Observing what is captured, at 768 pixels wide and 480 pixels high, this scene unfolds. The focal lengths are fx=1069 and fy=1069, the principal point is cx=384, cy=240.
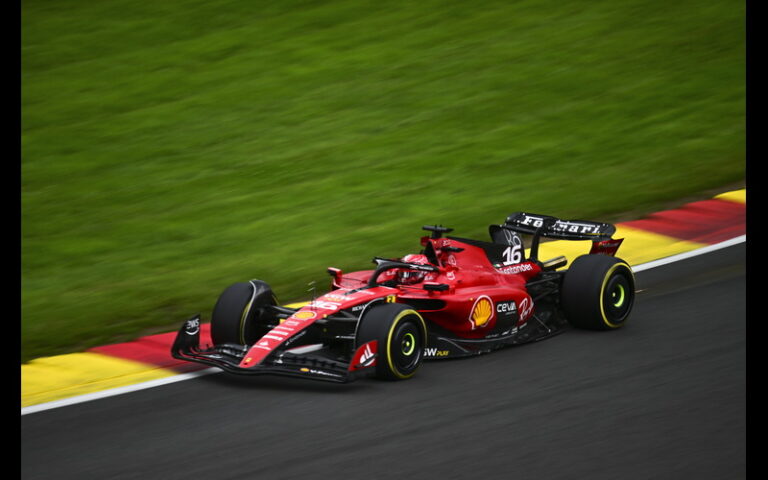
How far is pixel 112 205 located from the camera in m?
13.3

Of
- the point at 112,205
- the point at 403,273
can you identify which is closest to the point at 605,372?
the point at 403,273

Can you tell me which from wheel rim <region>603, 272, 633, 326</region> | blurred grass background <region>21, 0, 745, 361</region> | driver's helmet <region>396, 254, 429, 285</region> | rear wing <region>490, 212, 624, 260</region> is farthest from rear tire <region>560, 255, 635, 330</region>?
blurred grass background <region>21, 0, 745, 361</region>

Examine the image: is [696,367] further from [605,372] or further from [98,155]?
[98,155]

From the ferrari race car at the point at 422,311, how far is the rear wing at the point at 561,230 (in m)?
0.01

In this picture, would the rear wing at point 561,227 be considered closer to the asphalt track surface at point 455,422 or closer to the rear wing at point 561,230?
the rear wing at point 561,230

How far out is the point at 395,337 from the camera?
7664 millimetres

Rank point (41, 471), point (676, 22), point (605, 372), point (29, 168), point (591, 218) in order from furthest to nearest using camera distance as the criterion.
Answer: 1. point (676, 22)
2. point (29, 168)
3. point (591, 218)
4. point (605, 372)
5. point (41, 471)

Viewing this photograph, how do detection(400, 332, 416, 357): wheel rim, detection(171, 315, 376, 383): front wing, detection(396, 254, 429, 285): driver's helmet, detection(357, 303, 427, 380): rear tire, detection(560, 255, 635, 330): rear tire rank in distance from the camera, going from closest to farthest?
detection(171, 315, 376, 383): front wing
detection(357, 303, 427, 380): rear tire
detection(400, 332, 416, 357): wheel rim
detection(396, 254, 429, 285): driver's helmet
detection(560, 255, 635, 330): rear tire

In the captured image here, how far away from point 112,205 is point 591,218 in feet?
19.2

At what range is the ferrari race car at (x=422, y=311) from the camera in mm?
7719

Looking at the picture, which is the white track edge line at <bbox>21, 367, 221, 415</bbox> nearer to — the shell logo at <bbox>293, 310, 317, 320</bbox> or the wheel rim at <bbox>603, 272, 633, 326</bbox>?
the shell logo at <bbox>293, 310, 317, 320</bbox>

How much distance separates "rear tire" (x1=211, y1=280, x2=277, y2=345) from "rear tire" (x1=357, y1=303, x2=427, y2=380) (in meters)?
1.05

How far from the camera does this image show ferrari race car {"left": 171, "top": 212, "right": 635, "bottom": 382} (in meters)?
7.72

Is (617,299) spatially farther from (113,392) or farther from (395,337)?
(113,392)
